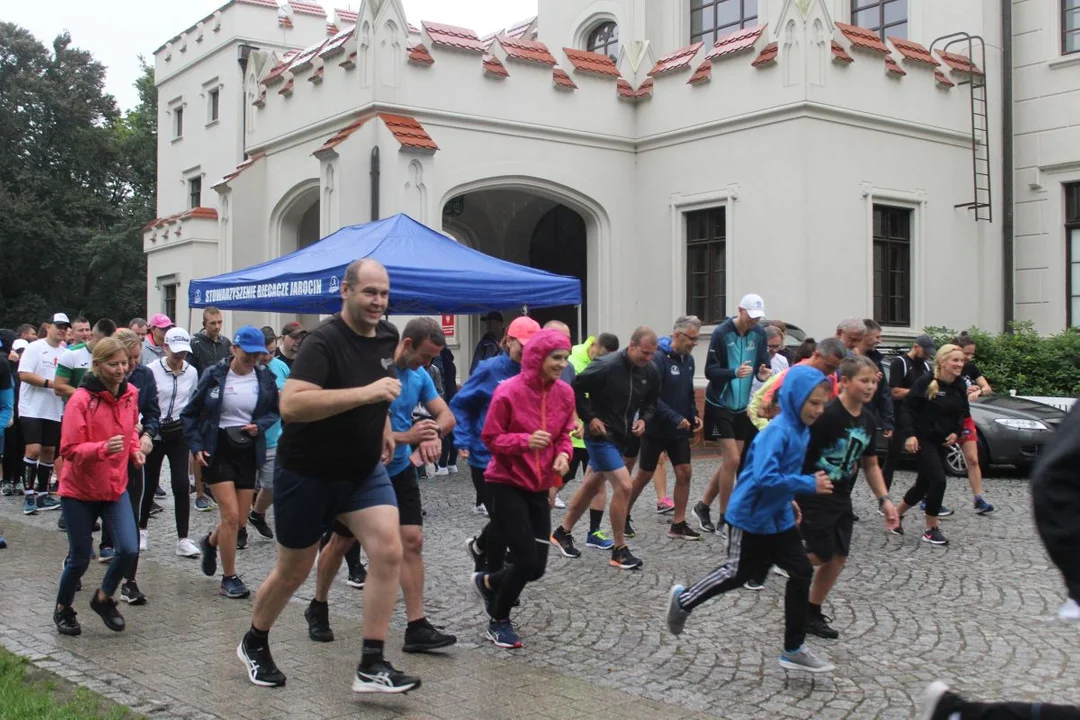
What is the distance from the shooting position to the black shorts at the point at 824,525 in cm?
602

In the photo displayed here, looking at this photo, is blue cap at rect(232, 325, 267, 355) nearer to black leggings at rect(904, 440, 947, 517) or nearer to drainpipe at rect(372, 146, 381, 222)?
black leggings at rect(904, 440, 947, 517)

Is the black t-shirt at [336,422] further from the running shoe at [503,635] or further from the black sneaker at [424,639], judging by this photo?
the running shoe at [503,635]

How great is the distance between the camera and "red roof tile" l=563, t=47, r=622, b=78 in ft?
59.2

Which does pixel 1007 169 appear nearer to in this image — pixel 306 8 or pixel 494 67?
pixel 494 67

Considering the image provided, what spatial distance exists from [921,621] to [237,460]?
4444 mm

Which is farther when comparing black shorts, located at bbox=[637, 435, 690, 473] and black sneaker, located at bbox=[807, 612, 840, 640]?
black shorts, located at bbox=[637, 435, 690, 473]

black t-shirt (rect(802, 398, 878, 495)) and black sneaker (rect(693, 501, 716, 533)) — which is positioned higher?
black t-shirt (rect(802, 398, 878, 495))

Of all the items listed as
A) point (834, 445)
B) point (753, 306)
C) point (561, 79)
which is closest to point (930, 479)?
point (753, 306)

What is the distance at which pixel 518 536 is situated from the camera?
6.07 m

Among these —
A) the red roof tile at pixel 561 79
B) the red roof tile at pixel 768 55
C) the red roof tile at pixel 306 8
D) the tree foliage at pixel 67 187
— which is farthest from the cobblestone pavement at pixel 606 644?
the tree foliage at pixel 67 187

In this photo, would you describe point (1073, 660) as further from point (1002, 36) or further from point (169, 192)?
point (169, 192)

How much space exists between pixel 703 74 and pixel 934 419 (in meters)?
9.07

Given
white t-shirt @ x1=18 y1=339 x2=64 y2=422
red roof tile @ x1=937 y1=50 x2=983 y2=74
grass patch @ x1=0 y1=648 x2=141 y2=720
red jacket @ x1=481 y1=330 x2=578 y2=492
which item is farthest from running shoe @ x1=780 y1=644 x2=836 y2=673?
→ red roof tile @ x1=937 y1=50 x2=983 y2=74

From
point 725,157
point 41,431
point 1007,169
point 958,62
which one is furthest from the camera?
point 1007,169
